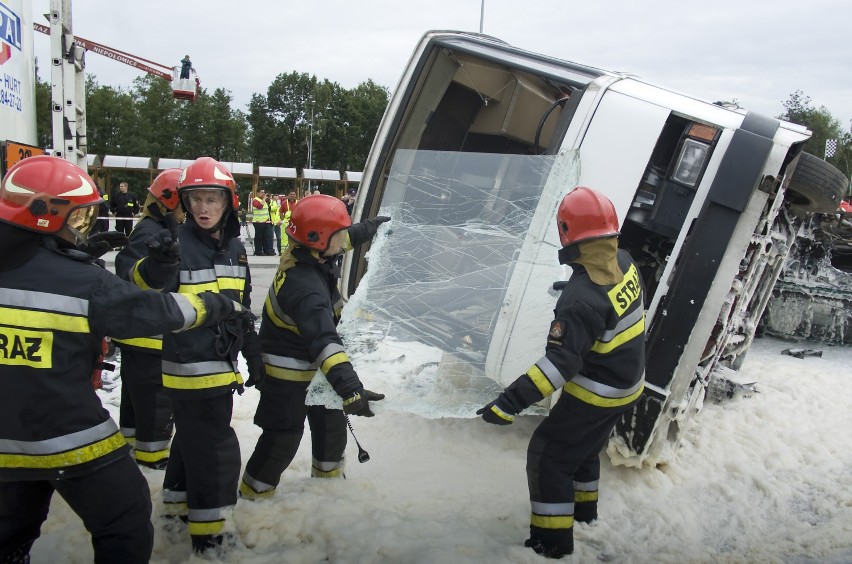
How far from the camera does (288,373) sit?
3008 millimetres

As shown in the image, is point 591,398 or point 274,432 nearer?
point 591,398

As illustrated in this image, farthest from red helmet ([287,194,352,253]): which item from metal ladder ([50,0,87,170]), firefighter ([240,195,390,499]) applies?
metal ladder ([50,0,87,170])

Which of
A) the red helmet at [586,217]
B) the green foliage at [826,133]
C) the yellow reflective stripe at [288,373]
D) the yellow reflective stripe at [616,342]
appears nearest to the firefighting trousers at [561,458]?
the yellow reflective stripe at [616,342]

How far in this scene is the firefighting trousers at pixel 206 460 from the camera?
267cm

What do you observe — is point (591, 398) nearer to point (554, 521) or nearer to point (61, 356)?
point (554, 521)

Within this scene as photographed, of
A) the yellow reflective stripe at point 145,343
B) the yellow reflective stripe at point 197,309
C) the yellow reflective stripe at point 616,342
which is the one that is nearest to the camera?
the yellow reflective stripe at point 197,309

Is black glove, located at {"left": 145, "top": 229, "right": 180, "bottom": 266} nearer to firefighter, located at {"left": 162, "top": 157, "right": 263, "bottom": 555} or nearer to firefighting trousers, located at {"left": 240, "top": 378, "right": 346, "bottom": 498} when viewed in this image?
firefighter, located at {"left": 162, "top": 157, "right": 263, "bottom": 555}

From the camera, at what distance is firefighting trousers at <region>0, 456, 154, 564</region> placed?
202 cm

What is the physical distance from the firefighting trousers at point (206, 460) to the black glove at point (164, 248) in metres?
0.65

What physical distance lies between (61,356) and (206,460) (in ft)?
3.01

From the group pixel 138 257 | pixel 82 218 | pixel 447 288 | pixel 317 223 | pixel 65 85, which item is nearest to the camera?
pixel 82 218

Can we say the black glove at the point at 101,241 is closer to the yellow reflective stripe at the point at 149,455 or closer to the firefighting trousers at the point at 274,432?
the firefighting trousers at the point at 274,432

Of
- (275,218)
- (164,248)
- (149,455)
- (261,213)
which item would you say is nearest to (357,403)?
(164,248)

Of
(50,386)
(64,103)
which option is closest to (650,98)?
(50,386)
